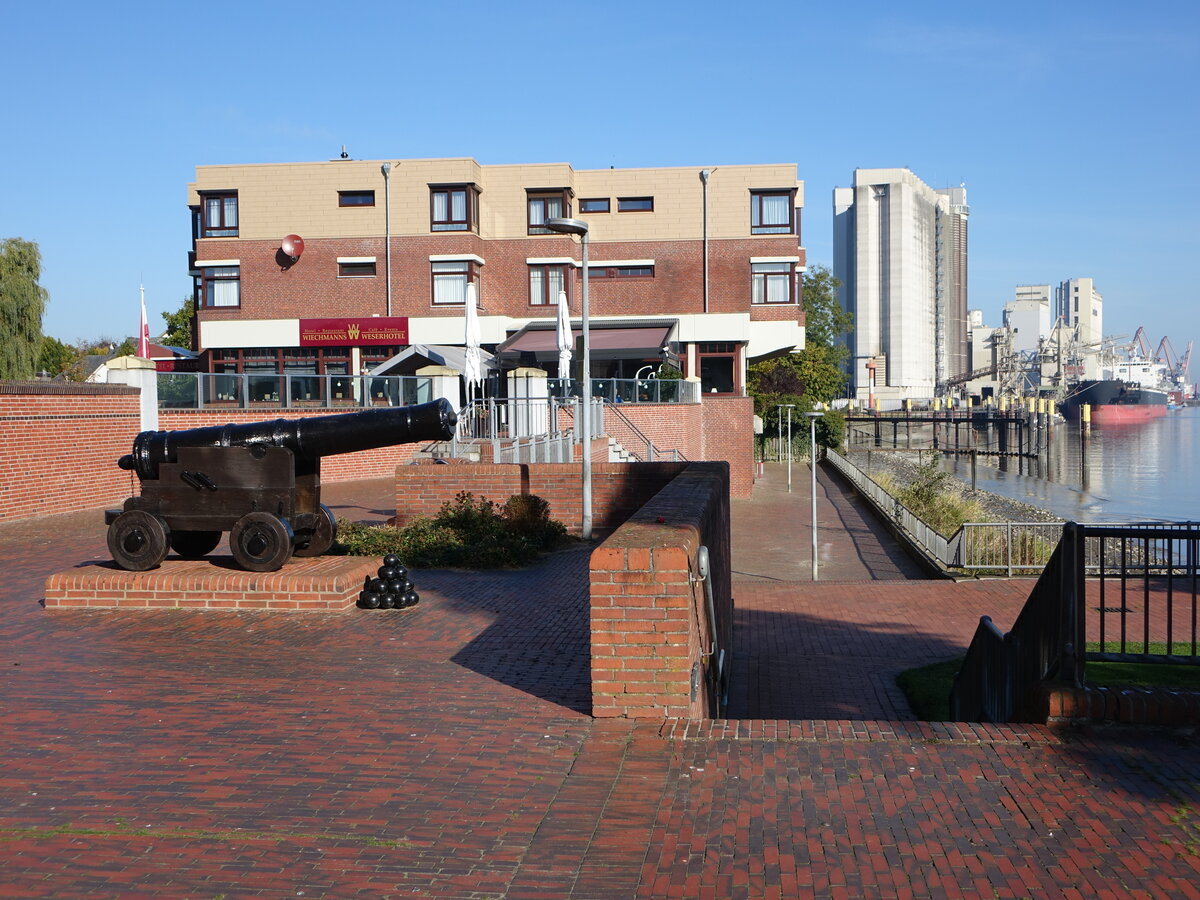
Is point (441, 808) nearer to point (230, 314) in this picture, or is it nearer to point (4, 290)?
point (230, 314)

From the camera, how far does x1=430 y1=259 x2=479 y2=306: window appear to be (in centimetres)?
4203

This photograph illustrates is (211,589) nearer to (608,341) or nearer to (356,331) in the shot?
(608,341)

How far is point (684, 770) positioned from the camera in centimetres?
576

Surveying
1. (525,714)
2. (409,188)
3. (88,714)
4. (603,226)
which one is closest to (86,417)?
(88,714)

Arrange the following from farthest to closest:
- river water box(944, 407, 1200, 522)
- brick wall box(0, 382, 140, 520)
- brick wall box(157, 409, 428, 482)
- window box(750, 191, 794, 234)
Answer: river water box(944, 407, 1200, 522) → window box(750, 191, 794, 234) → brick wall box(157, 409, 428, 482) → brick wall box(0, 382, 140, 520)

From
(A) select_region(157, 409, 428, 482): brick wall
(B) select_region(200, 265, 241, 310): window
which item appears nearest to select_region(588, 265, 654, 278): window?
(A) select_region(157, 409, 428, 482): brick wall

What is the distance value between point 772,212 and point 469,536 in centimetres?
3250

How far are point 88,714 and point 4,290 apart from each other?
40.7 metres

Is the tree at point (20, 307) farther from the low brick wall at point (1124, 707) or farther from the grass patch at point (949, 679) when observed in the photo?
the low brick wall at point (1124, 707)

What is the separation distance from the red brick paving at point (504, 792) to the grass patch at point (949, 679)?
13.2ft

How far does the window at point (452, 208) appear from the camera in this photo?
1665 inches

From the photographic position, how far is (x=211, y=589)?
1009cm

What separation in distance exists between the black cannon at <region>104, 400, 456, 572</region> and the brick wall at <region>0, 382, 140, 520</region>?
10.4 metres

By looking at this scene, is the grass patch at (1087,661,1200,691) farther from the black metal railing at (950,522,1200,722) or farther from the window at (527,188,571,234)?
the window at (527,188,571,234)
